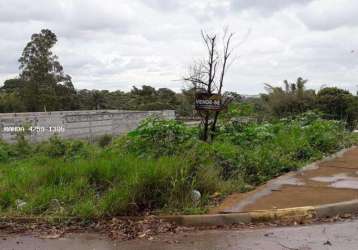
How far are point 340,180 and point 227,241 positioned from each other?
3.69 meters

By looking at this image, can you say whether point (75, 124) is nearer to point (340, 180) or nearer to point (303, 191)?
point (340, 180)

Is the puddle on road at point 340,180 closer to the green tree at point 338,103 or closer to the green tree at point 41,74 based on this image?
the green tree at point 338,103

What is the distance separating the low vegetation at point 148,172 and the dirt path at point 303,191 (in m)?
0.28

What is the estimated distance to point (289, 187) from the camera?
762 centimetres

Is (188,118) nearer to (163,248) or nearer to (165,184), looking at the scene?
(165,184)

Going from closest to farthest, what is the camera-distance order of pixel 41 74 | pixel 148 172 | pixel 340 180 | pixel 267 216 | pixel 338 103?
pixel 267 216
pixel 148 172
pixel 340 180
pixel 338 103
pixel 41 74

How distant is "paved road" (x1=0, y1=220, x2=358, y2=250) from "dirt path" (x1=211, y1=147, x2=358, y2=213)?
728 mm

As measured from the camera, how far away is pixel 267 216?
6074 millimetres

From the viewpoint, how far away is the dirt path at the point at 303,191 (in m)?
6.54

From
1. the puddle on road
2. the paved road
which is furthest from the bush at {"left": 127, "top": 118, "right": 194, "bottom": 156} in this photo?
the paved road

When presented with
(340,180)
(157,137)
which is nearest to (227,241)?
(340,180)

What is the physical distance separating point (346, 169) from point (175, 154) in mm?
3604

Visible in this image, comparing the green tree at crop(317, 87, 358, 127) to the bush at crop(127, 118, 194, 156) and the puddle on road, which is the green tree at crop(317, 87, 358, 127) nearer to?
the puddle on road

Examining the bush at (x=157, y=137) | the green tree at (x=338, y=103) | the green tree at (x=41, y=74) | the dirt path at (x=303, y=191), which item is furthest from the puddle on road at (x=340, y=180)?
the green tree at (x=41, y=74)
